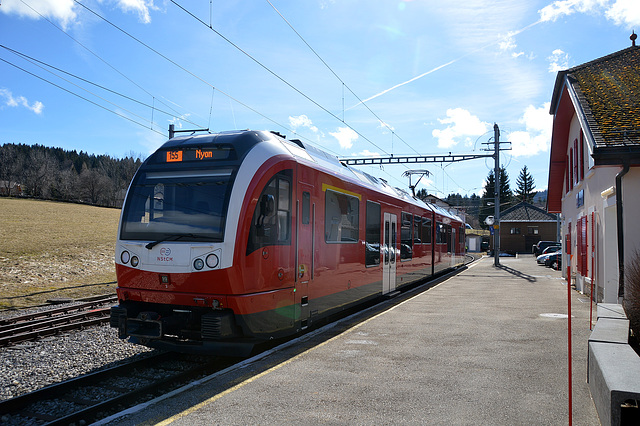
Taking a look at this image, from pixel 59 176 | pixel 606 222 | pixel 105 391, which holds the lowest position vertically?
pixel 105 391

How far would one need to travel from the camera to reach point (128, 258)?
7.41 m

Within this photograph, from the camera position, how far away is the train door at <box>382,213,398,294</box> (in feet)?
43.4

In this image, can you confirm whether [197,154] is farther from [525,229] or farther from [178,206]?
[525,229]

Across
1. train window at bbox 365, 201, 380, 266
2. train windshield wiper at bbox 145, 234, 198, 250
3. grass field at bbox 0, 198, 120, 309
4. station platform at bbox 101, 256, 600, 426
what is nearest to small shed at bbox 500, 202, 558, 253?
grass field at bbox 0, 198, 120, 309

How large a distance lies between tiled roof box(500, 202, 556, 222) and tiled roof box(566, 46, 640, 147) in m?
49.1

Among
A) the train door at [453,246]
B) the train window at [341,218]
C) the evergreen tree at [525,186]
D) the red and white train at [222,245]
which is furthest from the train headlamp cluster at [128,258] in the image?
the evergreen tree at [525,186]

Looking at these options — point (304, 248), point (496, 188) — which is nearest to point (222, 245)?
point (304, 248)

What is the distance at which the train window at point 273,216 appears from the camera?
275 inches

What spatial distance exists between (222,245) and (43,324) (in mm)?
5324

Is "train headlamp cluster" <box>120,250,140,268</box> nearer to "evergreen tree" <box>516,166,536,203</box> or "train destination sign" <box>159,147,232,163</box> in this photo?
"train destination sign" <box>159,147,232,163</box>

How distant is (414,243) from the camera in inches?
666

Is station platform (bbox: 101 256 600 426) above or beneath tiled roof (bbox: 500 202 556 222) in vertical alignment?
beneath

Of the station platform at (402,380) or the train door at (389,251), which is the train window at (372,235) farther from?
the station platform at (402,380)

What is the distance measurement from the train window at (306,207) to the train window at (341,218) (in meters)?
0.80
